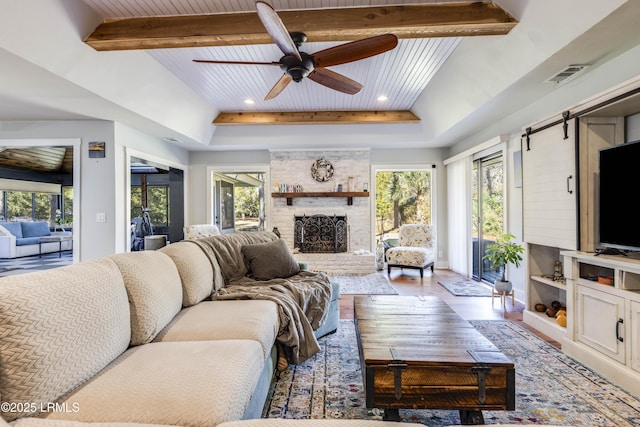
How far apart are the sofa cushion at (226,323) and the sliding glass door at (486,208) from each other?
379cm

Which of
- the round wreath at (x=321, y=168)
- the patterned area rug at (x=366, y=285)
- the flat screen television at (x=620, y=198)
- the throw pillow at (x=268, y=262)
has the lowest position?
the patterned area rug at (x=366, y=285)

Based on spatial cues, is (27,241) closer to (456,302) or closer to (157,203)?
(157,203)

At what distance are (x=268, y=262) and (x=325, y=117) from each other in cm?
320

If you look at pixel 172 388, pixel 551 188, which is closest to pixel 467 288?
pixel 551 188

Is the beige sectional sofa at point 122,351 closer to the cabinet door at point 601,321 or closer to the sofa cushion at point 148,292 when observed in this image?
the sofa cushion at point 148,292

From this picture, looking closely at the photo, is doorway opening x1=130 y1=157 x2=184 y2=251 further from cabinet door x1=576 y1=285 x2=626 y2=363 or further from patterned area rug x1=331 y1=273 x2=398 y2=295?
cabinet door x1=576 y1=285 x2=626 y2=363

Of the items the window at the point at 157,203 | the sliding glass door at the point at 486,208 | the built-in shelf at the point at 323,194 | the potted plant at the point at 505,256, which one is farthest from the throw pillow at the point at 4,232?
the sliding glass door at the point at 486,208

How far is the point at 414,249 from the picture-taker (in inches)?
211

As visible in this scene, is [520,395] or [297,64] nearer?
[520,395]

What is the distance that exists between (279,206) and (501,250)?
3.94m

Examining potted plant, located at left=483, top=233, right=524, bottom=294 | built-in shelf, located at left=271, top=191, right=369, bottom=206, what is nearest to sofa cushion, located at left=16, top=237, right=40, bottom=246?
built-in shelf, located at left=271, top=191, right=369, bottom=206

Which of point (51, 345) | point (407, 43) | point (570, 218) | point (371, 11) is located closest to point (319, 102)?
point (407, 43)

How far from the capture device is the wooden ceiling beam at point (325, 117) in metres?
5.26

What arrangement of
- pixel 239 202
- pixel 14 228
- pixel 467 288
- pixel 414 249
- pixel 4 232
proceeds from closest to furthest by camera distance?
pixel 467 288, pixel 414 249, pixel 4 232, pixel 14 228, pixel 239 202
